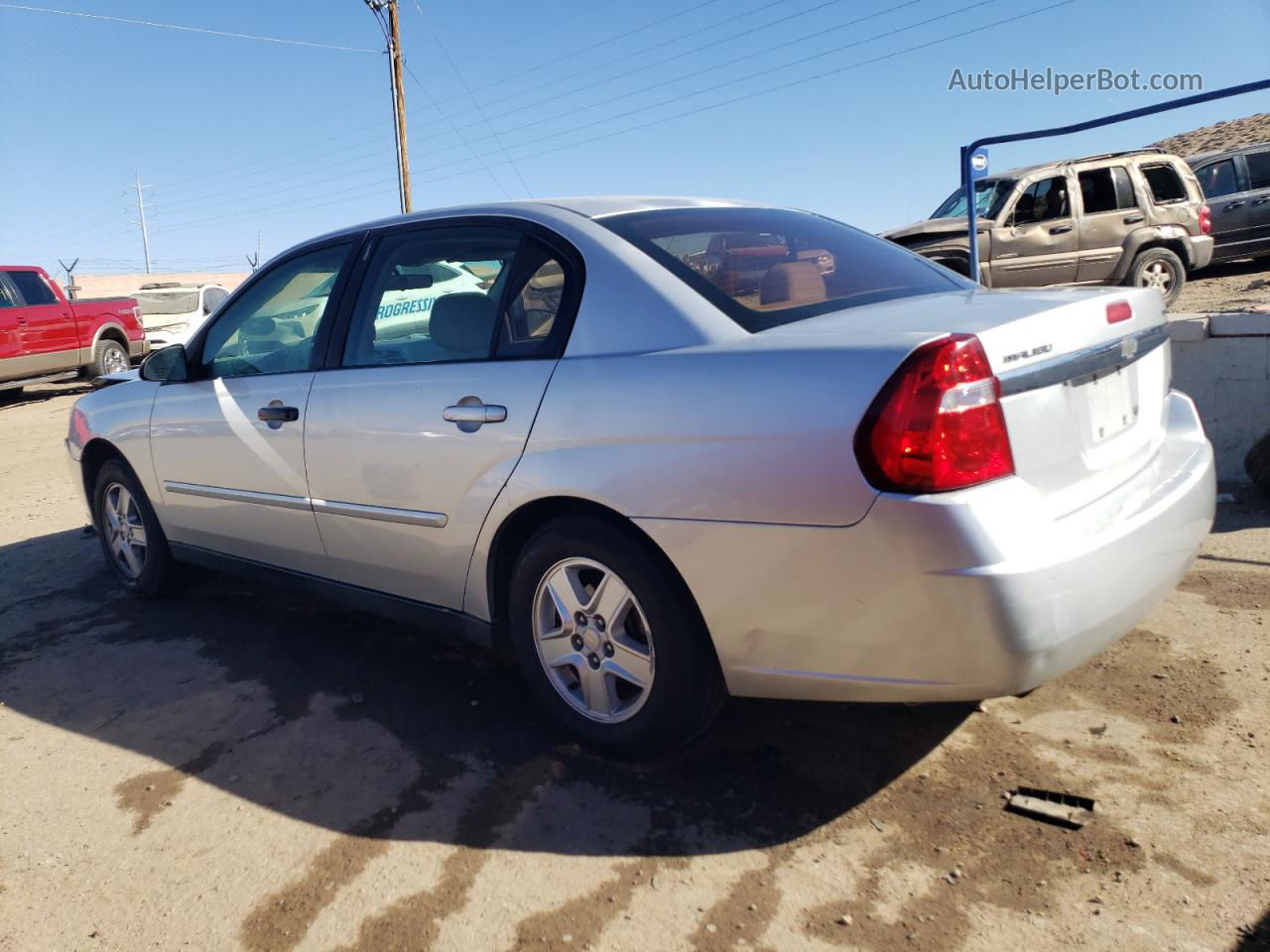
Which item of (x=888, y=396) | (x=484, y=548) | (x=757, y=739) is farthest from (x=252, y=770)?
(x=888, y=396)

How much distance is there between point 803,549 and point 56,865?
7.00 feet

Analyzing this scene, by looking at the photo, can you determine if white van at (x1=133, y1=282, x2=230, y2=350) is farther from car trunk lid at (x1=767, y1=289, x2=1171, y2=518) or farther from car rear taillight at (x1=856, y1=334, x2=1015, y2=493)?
car rear taillight at (x1=856, y1=334, x2=1015, y2=493)

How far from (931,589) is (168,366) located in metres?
3.53

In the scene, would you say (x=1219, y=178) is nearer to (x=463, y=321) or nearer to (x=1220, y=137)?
(x=463, y=321)

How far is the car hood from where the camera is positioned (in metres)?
11.1

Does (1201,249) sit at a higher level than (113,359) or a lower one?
higher

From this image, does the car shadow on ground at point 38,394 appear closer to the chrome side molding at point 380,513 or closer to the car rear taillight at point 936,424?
the chrome side molding at point 380,513

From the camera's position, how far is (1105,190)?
38.5 feet

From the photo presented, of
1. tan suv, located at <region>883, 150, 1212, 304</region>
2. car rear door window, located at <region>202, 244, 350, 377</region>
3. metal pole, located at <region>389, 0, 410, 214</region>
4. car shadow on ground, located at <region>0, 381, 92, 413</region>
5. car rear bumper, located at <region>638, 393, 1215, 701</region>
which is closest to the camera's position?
car rear bumper, located at <region>638, 393, 1215, 701</region>

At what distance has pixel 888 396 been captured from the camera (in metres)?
2.27

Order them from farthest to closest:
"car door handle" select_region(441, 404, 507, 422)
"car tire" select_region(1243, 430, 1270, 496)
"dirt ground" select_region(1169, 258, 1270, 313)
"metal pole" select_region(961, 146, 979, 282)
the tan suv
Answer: the tan suv < "dirt ground" select_region(1169, 258, 1270, 313) < "metal pole" select_region(961, 146, 979, 282) < "car tire" select_region(1243, 430, 1270, 496) < "car door handle" select_region(441, 404, 507, 422)

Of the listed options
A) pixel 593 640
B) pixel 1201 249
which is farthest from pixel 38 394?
pixel 1201 249

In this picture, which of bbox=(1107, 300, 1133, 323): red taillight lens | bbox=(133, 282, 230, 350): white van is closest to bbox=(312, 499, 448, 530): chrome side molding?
bbox=(1107, 300, 1133, 323): red taillight lens

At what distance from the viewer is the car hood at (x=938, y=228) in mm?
11078
